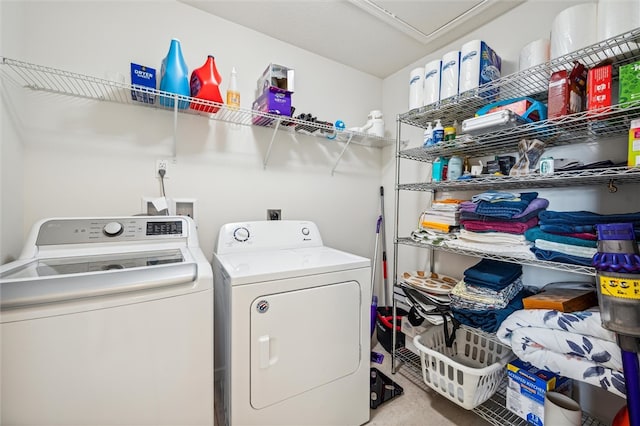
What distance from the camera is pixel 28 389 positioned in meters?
0.68

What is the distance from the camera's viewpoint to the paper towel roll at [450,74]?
1.53 m

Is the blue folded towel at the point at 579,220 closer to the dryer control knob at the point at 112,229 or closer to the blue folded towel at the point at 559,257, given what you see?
the blue folded towel at the point at 559,257

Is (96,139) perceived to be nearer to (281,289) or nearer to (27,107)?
(27,107)

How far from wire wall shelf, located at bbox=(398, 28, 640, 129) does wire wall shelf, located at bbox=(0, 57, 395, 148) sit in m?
0.63

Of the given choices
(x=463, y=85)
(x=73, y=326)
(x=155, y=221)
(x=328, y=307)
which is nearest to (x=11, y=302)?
(x=73, y=326)

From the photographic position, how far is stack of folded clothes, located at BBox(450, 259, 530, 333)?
4.35 feet

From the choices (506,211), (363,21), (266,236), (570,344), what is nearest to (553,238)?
(506,211)

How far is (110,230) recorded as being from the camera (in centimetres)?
122

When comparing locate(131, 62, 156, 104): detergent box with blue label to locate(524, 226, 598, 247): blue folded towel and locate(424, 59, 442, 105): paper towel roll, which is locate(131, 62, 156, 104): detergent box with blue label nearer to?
locate(424, 59, 442, 105): paper towel roll

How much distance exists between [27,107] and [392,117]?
250 centimetres

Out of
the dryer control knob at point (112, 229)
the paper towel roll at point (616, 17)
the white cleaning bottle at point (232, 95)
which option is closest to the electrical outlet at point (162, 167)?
the dryer control knob at point (112, 229)

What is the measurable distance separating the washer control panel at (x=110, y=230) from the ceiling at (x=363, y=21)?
1.42 m

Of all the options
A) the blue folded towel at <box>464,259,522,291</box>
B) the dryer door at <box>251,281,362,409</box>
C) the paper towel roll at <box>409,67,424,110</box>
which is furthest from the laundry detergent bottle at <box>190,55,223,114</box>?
the blue folded towel at <box>464,259,522,291</box>

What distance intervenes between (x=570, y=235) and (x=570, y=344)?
0.46 m
